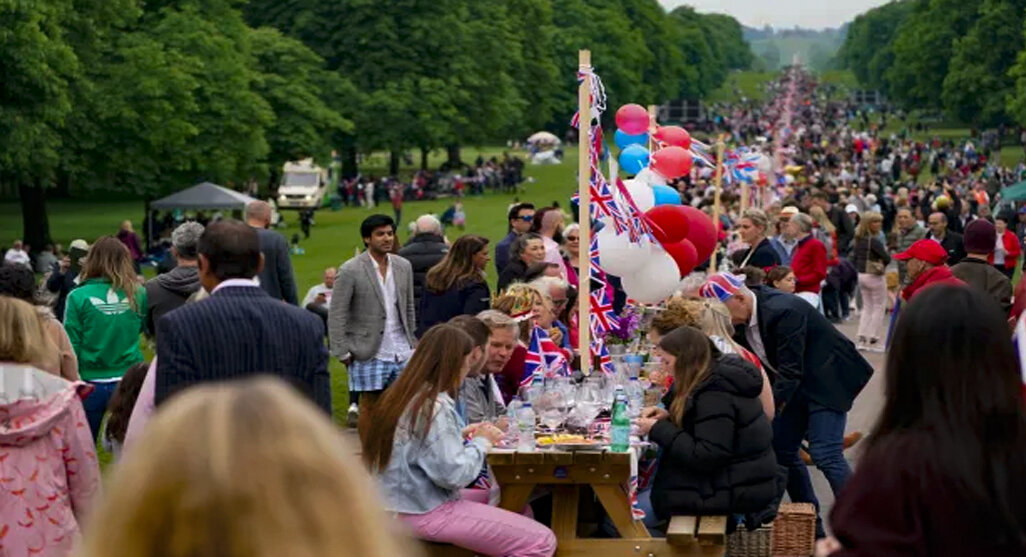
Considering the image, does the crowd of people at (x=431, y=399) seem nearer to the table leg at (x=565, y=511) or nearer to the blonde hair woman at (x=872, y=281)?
the table leg at (x=565, y=511)

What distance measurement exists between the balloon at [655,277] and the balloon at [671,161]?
7.15 feet

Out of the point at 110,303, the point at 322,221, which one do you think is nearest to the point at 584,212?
the point at 110,303

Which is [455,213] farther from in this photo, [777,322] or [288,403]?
[288,403]

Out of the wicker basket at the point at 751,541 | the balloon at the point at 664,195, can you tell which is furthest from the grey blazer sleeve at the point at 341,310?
the wicker basket at the point at 751,541

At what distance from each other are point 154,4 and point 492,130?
1032 inches

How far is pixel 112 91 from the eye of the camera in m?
41.7

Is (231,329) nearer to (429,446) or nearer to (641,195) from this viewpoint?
(429,446)

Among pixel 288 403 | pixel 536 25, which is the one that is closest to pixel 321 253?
pixel 288 403

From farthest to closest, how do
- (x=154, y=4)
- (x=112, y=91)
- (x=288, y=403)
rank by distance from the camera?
(x=154, y=4)
(x=112, y=91)
(x=288, y=403)

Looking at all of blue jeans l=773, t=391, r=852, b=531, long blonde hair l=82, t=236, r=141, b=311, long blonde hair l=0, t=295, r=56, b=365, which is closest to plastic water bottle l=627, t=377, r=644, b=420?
blue jeans l=773, t=391, r=852, b=531

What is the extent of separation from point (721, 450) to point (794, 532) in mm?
1480

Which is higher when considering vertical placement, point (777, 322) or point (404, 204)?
point (777, 322)

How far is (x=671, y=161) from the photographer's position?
48.3 ft

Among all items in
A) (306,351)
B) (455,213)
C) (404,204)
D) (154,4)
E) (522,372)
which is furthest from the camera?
(404,204)
